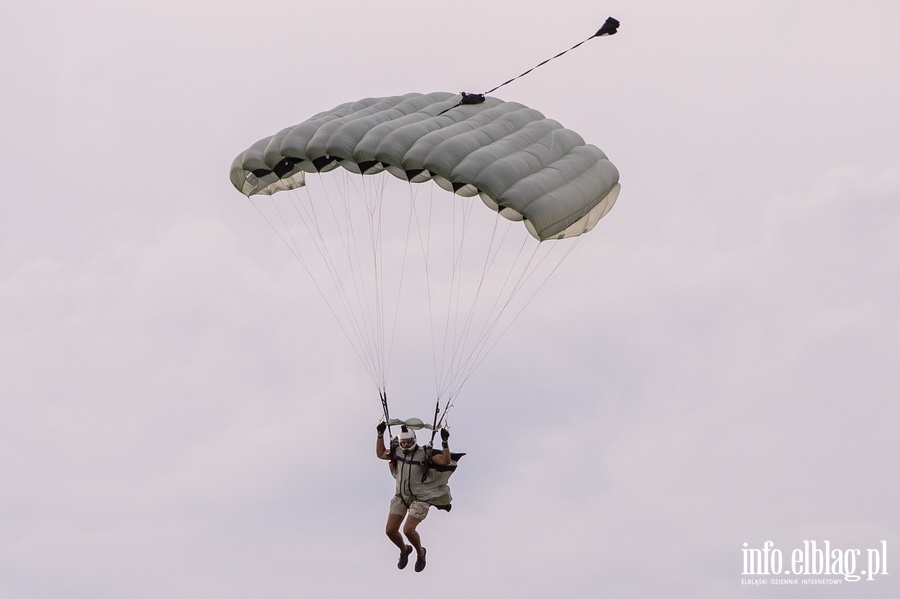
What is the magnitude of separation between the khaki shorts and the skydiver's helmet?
2.69ft

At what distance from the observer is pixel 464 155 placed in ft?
94.6

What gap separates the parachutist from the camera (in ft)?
95.8

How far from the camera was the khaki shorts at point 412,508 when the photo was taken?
95.8 ft

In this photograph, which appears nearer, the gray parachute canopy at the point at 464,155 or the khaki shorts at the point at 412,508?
the gray parachute canopy at the point at 464,155

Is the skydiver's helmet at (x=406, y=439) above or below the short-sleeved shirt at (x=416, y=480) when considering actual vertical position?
above

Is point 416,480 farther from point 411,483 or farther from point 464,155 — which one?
point 464,155

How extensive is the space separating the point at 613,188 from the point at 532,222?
2.62 metres

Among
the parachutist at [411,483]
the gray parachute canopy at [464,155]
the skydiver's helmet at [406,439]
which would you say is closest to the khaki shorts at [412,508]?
the parachutist at [411,483]

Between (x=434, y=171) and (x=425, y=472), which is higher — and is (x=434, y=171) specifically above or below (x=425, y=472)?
above

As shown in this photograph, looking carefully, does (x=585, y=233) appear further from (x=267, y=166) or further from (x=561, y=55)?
(x=267, y=166)

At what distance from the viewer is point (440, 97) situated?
31609 mm

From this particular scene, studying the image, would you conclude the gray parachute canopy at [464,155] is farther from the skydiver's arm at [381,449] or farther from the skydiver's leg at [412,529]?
the skydiver's leg at [412,529]

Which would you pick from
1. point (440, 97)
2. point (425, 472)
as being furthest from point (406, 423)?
point (440, 97)

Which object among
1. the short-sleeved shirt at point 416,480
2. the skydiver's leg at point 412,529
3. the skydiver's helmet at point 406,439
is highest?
the skydiver's helmet at point 406,439
